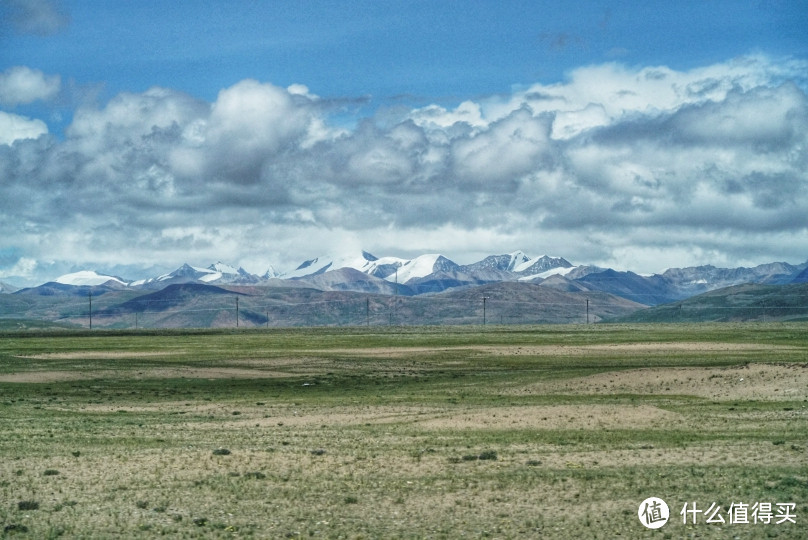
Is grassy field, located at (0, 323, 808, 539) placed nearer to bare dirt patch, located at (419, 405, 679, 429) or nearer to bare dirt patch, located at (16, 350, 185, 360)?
bare dirt patch, located at (419, 405, 679, 429)

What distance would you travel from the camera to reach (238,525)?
25531mm

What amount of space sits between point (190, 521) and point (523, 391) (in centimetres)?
4049

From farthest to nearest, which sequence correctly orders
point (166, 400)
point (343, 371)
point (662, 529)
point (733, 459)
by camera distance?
point (343, 371) < point (166, 400) < point (733, 459) < point (662, 529)

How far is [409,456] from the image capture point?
3528 cm

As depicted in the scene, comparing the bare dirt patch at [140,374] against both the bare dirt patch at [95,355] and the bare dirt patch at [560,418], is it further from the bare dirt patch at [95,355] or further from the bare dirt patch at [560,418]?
the bare dirt patch at [560,418]

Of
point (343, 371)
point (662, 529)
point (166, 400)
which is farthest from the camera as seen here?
point (343, 371)

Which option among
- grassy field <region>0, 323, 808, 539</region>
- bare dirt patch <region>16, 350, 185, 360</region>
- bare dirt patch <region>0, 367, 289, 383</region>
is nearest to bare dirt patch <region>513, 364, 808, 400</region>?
grassy field <region>0, 323, 808, 539</region>

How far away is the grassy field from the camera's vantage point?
84.4ft

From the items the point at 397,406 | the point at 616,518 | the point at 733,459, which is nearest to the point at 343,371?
the point at 397,406

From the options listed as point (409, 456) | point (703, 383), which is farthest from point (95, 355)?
point (409, 456)

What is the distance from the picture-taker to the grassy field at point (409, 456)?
25734mm

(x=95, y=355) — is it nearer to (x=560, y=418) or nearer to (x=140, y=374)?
(x=140, y=374)

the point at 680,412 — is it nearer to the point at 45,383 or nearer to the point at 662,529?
the point at 662,529

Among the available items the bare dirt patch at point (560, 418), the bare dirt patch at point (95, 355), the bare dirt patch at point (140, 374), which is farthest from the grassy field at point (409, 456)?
the bare dirt patch at point (95, 355)
